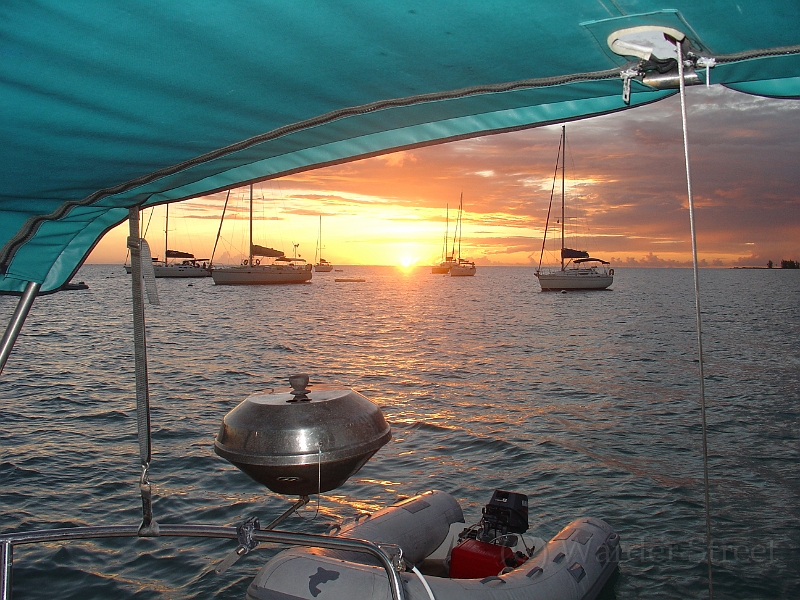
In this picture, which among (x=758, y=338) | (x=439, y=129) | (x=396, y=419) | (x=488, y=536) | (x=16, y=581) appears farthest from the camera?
(x=758, y=338)

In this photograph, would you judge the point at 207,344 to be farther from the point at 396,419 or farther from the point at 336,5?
the point at 336,5

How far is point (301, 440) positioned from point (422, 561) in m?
4.14

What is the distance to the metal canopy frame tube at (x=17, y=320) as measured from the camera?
2531 millimetres

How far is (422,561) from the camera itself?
6.05 m

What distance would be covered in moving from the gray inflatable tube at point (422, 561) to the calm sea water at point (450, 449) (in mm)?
955

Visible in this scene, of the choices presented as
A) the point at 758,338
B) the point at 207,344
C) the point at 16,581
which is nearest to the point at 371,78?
the point at 16,581

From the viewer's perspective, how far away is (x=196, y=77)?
1.63 m

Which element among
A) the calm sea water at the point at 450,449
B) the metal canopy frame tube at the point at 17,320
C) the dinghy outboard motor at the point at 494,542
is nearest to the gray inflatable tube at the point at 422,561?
the dinghy outboard motor at the point at 494,542

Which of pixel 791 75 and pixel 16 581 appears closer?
pixel 791 75

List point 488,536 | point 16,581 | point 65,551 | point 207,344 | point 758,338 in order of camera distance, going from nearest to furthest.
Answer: point 488,536 < point 16,581 < point 65,551 < point 207,344 < point 758,338

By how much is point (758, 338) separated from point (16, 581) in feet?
111

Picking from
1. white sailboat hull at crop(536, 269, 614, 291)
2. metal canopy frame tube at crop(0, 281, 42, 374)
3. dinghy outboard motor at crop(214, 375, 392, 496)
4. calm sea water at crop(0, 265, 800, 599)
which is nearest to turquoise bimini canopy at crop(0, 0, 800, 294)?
metal canopy frame tube at crop(0, 281, 42, 374)

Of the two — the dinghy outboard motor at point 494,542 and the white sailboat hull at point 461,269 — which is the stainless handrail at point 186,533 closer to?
the dinghy outboard motor at point 494,542

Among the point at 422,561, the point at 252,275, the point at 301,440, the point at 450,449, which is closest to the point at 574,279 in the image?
the point at 252,275
